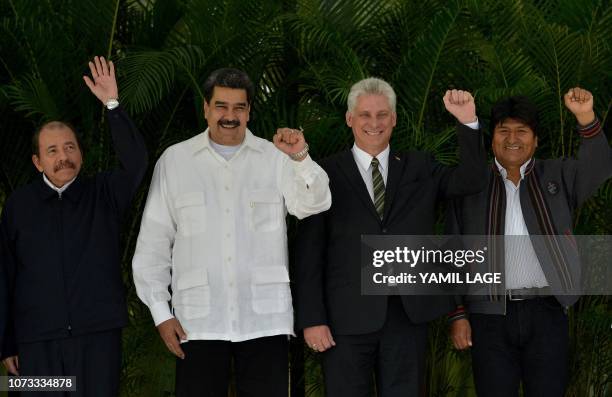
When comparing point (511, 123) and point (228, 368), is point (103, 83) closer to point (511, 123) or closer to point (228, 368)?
point (228, 368)

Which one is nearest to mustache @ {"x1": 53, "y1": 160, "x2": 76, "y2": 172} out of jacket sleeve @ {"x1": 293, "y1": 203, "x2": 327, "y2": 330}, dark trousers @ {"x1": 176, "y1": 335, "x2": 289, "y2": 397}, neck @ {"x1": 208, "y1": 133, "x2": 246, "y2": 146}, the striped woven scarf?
neck @ {"x1": 208, "y1": 133, "x2": 246, "y2": 146}

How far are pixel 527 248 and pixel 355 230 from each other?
27.1 inches

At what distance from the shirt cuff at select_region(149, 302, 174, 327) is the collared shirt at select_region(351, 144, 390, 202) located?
920 mm

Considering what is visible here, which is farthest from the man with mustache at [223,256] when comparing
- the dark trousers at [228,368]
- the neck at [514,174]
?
the neck at [514,174]

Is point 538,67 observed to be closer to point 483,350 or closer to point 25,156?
point 483,350

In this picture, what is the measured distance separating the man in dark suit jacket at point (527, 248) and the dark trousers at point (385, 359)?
0.89ft

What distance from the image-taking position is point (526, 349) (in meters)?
3.89

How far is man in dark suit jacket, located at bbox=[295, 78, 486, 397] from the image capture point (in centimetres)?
384

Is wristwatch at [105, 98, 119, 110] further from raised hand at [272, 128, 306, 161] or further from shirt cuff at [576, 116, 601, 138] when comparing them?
shirt cuff at [576, 116, 601, 138]

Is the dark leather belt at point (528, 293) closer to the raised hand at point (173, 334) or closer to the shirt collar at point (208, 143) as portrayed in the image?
the shirt collar at point (208, 143)

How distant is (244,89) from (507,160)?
1.10 m

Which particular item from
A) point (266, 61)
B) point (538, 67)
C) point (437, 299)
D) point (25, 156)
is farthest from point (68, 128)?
point (538, 67)

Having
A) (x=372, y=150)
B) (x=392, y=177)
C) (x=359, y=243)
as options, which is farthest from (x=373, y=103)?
(x=359, y=243)

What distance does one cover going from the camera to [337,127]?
14.8 ft
